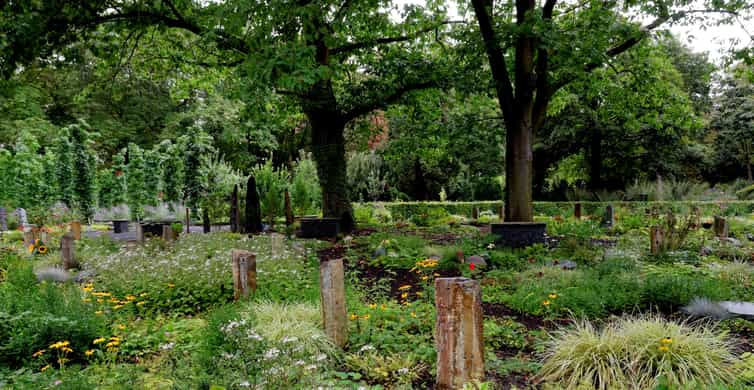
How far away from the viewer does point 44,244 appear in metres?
9.33

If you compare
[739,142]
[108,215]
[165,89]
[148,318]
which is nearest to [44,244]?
[148,318]

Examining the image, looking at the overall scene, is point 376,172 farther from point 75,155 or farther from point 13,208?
point 13,208

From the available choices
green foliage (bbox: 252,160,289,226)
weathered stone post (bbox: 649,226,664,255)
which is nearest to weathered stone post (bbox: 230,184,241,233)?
green foliage (bbox: 252,160,289,226)

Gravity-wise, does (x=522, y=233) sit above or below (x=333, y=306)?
above

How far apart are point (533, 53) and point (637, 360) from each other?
24.8ft

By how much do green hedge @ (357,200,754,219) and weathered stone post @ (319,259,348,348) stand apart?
1246 centimetres

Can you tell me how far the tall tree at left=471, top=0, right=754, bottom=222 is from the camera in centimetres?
816

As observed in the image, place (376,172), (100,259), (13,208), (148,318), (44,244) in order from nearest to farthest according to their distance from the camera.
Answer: (148,318)
(100,259)
(44,244)
(13,208)
(376,172)

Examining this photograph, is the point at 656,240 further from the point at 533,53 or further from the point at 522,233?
the point at 533,53

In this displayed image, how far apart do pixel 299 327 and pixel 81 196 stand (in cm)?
1388

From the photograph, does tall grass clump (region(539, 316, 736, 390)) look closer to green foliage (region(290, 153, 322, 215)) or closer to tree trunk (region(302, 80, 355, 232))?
tree trunk (region(302, 80, 355, 232))

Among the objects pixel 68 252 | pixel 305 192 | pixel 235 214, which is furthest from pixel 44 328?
pixel 305 192

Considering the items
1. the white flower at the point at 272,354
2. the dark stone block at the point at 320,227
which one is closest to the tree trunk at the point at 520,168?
the dark stone block at the point at 320,227

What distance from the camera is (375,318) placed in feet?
14.5
